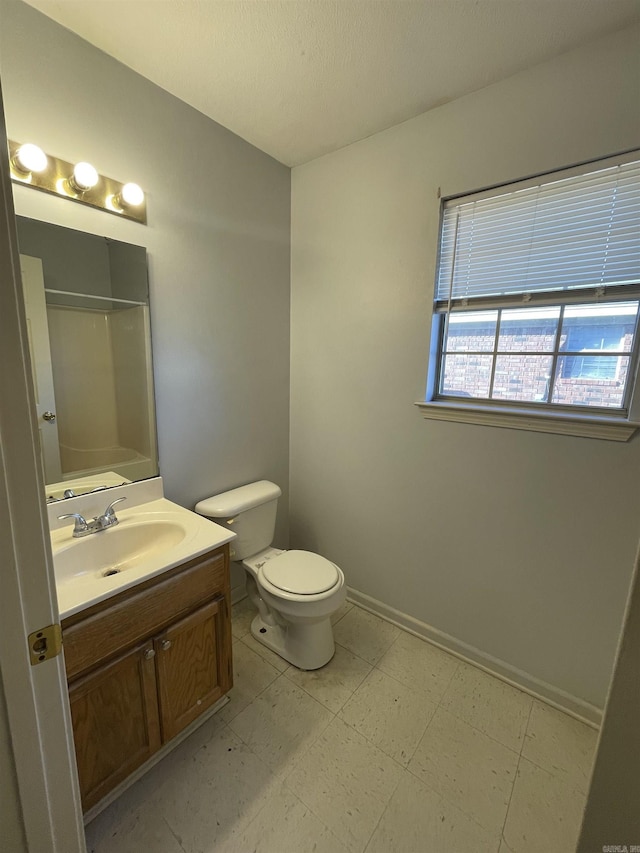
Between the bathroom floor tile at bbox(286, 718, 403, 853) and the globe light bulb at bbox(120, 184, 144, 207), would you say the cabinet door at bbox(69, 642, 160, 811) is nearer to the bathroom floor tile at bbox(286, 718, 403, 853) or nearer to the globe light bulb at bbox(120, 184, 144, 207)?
the bathroom floor tile at bbox(286, 718, 403, 853)

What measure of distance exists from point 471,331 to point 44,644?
1.75 m

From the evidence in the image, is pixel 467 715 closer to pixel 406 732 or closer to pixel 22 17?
pixel 406 732

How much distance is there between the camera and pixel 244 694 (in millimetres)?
1570

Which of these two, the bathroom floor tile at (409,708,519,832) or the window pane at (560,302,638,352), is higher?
the window pane at (560,302,638,352)

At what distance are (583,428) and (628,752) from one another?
1080 millimetres

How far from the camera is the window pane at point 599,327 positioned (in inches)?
51.3

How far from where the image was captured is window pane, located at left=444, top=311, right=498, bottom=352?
159cm

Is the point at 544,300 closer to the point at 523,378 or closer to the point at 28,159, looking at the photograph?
the point at 523,378

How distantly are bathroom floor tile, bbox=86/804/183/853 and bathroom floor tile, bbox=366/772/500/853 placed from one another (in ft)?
2.07

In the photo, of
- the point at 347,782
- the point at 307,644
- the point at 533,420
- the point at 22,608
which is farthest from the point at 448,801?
the point at 22,608

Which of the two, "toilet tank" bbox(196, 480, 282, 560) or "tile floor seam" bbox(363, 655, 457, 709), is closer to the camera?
"tile floor seam" bbox(363, 655, 457, 709)

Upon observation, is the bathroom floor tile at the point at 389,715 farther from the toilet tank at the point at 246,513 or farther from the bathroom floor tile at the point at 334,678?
the toilet tank at the point at 246,513

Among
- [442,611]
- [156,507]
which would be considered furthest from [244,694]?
[442,611]

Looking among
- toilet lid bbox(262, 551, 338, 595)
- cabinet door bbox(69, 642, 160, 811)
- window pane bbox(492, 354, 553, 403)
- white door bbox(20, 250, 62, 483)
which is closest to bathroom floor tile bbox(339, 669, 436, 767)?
toilet lid bbox(262, 551, 338, 595)
